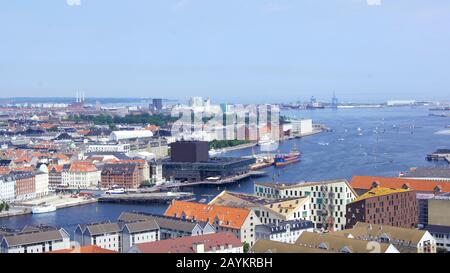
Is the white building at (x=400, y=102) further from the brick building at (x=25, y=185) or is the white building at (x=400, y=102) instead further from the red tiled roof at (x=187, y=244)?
the red tiled roof at (x=187, y=244)

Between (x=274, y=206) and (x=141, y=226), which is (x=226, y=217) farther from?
(x=141, y=226)

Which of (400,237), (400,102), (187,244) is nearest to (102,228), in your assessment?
(187,244)

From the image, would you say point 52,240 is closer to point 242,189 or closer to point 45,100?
point 242,189

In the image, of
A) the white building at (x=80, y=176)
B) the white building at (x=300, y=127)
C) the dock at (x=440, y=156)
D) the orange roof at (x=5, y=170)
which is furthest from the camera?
the white building at (x=300, y=127)

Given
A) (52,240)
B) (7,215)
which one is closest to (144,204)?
(7,215)

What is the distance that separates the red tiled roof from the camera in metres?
3.74

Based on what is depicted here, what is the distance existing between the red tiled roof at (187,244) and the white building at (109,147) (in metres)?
9.52

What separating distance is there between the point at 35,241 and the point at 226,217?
57.5 inches

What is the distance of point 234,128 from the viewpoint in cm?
1853

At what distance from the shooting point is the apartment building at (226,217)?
5.22m

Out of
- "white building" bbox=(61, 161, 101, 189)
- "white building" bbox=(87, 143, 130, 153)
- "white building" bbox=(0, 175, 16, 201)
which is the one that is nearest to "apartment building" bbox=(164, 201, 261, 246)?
"white building" bbox=(0, 175, 16, 201)

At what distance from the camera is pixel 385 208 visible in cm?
588

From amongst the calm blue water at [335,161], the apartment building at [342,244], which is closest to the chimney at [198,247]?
the apartment building at [342,244]

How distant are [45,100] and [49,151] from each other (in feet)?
73.6
